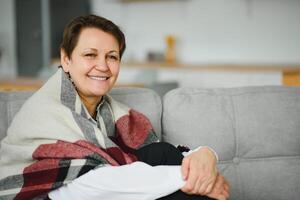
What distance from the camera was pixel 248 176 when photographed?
1.66 m

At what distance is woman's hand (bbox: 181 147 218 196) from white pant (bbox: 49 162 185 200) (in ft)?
0.08

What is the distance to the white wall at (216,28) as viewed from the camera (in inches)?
175

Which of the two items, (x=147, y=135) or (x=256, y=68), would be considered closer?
(x=147, y=135)

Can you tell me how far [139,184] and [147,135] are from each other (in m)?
0.32

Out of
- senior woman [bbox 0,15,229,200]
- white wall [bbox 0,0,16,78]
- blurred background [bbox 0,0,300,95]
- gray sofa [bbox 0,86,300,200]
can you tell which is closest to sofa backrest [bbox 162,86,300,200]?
gray sofa [bbox 0,86,300,200]

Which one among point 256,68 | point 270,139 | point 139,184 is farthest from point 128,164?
point 256,68

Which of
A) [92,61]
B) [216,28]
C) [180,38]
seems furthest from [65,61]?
[180,38]

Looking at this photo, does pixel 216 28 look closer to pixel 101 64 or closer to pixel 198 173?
pixel 101 64

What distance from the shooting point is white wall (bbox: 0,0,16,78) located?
5.89 metres

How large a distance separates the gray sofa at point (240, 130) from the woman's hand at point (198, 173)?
0.37 metres

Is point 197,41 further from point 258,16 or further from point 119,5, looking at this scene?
point 119,5

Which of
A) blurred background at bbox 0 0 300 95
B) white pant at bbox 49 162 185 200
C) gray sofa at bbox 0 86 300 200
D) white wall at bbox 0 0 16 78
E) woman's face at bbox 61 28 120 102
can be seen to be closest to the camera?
white pant at bbox 49 162 185 200

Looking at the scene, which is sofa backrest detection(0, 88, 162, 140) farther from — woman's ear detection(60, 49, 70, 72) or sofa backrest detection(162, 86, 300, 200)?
woman's ear detection(60, 49, 70, 72)

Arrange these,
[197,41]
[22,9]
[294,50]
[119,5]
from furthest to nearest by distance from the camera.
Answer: [22,9] < [119,5] < [197,41] < [294,50]
